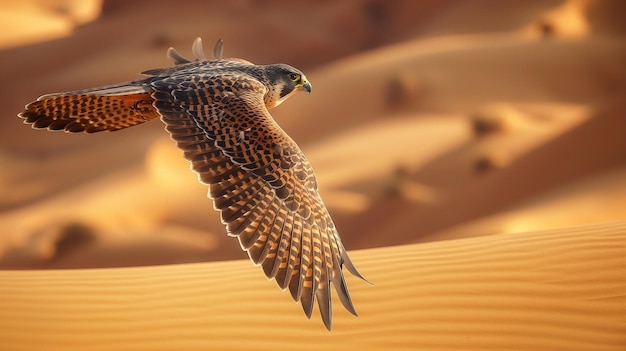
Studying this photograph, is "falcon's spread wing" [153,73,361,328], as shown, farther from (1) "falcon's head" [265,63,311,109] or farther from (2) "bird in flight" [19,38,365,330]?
(1) "falcon's head" [265,63,311,109]

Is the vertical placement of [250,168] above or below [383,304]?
above

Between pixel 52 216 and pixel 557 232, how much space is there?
10.4m

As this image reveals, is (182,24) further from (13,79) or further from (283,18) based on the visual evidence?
(13,79)

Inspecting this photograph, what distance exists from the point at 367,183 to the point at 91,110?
9.02 m

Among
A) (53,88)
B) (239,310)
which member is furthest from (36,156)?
(239,310)

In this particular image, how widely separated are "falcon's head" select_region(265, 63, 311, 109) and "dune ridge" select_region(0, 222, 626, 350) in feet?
4.05

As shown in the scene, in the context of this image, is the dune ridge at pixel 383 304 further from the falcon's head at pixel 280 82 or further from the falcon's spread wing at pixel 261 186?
the falcon's head at pixel 280 82

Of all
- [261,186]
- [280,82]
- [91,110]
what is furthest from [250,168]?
[91,110]

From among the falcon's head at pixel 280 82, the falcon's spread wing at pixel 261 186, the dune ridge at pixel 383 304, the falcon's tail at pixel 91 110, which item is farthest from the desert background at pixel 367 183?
the falcon's head at pixel 280 82

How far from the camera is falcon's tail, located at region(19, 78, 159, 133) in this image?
4.21 meters

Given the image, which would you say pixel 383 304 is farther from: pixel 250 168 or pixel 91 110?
pixel 91 110

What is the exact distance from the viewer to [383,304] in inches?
179

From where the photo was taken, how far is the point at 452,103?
52.9 feet

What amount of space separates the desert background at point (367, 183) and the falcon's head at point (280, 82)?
48.8 inches
